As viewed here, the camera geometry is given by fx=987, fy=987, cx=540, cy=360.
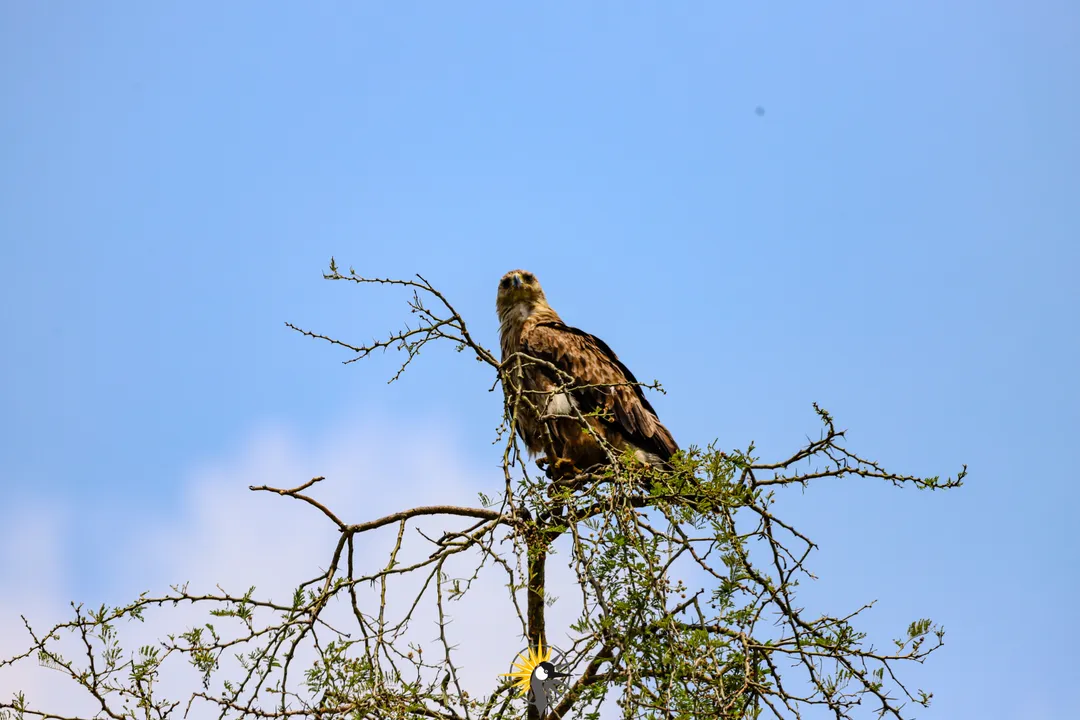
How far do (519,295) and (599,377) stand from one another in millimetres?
1234

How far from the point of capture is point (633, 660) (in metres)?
3.04

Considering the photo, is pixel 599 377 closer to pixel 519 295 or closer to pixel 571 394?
pixel 571 394

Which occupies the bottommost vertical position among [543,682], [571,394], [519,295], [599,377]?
[543,682]

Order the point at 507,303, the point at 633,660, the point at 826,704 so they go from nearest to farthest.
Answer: the point at 633,660 < the point at 826,704 < the point at 507,303

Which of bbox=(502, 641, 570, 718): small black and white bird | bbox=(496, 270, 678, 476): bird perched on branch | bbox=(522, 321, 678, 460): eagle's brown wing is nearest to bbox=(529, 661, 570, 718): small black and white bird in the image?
bbox=(502, 641, 570, 718): small black and white bird

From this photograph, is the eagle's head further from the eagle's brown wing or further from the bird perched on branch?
the eagle's brown wing

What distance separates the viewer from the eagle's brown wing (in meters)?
5.78

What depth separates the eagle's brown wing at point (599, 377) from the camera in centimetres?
578

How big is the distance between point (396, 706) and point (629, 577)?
93cm

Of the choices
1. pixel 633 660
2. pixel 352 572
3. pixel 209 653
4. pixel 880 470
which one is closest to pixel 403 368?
pixel 352 572

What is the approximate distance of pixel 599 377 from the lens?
616 cm

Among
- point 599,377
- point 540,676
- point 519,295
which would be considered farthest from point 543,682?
point 519,295

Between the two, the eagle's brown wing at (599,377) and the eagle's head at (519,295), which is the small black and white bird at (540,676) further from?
the eagle's head at (519,295)

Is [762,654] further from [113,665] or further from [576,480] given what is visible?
[113,665]
